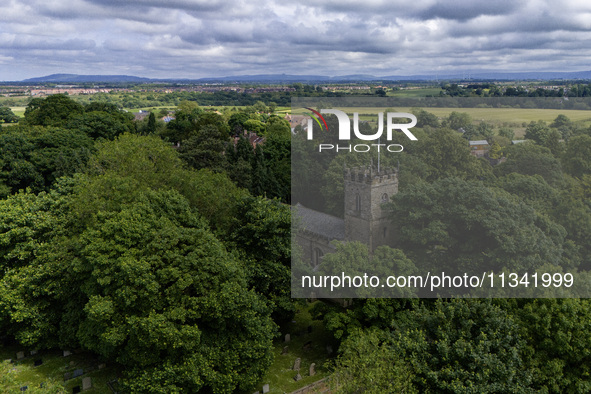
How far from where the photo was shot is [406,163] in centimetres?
2039

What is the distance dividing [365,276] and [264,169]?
78.4ft

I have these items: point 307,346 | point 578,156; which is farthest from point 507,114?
point 307,346

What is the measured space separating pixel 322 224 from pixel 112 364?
14105 millimetres

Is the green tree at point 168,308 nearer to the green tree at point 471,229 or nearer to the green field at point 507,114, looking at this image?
the green tree at point 471,229

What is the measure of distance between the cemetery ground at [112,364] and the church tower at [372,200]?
6425 millimetres

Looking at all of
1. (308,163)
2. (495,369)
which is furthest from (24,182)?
(495,369)

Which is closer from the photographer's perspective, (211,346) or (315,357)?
(211,346)

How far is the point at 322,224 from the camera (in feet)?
90.5

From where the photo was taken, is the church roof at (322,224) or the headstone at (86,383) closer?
the headstone at (86,383)

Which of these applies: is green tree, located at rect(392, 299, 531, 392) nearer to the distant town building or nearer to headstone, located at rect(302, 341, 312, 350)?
the distant town building

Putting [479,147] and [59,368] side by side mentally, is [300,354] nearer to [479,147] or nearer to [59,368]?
[59,368]

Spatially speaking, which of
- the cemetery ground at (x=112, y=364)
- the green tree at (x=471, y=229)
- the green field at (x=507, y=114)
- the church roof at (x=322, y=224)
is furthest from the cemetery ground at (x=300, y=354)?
the green field at (x=507, y=114)

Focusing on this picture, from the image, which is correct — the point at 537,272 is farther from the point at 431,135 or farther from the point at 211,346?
the point at 211,346

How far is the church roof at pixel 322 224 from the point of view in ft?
83.0
